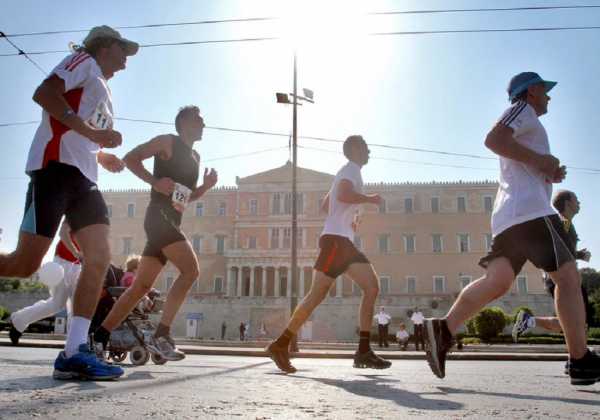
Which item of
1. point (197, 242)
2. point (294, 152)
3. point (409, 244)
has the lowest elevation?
point (294, 152)

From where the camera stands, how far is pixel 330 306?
39188mm

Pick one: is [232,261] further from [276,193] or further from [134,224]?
[134,224]

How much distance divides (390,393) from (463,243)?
50983mm

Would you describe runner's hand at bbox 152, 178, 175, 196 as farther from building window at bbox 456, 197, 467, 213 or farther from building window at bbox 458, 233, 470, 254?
building window at bbox 456, 197, 467, 213

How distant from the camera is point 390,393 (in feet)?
8.59

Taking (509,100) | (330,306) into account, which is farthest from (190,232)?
(509,100)

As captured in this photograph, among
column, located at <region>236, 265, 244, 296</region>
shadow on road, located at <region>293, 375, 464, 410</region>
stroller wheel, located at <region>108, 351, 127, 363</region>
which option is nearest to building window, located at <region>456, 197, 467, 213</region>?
column, located at <region>236, 265, 244, 296</region>

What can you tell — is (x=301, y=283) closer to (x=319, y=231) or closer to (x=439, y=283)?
(x=319, y=231)

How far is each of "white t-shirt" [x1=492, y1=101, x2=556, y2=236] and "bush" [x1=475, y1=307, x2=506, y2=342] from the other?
25496 mm

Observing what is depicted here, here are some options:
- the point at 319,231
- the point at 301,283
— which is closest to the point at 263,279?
the point at 301,283

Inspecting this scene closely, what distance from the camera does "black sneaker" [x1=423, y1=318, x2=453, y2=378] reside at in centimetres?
327

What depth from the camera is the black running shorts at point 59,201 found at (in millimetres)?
2701

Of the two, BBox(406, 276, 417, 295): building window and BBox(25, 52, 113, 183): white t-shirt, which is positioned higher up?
BBox(406, 276, 417, 295): building window

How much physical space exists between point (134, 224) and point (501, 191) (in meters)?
57.0
